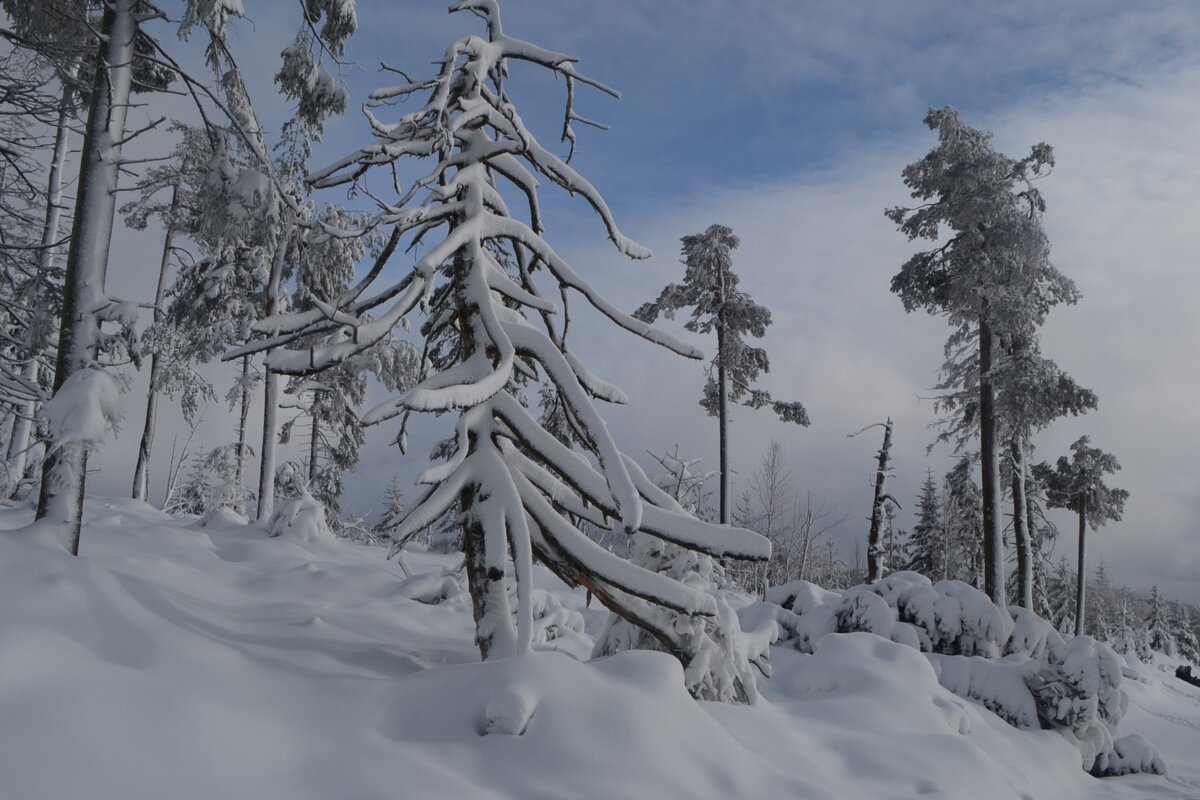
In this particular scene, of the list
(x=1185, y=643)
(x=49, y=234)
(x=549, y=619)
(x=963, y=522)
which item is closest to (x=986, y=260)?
(x=549, y=619)

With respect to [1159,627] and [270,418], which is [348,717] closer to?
[270,418]

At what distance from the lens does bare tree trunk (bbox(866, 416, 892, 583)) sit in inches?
857

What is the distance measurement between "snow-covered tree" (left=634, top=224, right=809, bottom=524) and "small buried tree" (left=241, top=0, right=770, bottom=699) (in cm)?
1690

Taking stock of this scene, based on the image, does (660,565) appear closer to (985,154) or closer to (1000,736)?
(1000,736)

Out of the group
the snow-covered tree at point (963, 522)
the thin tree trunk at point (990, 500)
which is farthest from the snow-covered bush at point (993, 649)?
the snow-covered tree at point (963, 522)

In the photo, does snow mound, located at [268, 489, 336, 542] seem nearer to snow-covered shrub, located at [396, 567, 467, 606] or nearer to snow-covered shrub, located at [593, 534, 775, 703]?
snow-covered shrub, located at [396, 567, 467, 606]

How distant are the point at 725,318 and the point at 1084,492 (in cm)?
2052

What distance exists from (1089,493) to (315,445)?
3224 cm

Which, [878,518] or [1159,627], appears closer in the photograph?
[878,518]

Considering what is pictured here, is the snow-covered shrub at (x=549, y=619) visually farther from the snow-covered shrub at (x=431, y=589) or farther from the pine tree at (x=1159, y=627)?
the pine tree at (x=1159, y=627)

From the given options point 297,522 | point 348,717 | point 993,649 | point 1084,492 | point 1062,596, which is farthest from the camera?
point 1062,596

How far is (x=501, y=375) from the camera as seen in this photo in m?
4.29

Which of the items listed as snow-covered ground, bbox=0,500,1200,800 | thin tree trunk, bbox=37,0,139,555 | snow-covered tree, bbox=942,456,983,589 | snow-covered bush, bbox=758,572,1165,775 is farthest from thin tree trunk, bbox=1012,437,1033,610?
thin tree trunk, bbox=37,0,139,555

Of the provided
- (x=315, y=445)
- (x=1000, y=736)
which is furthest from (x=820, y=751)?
(x=315, y=445)
